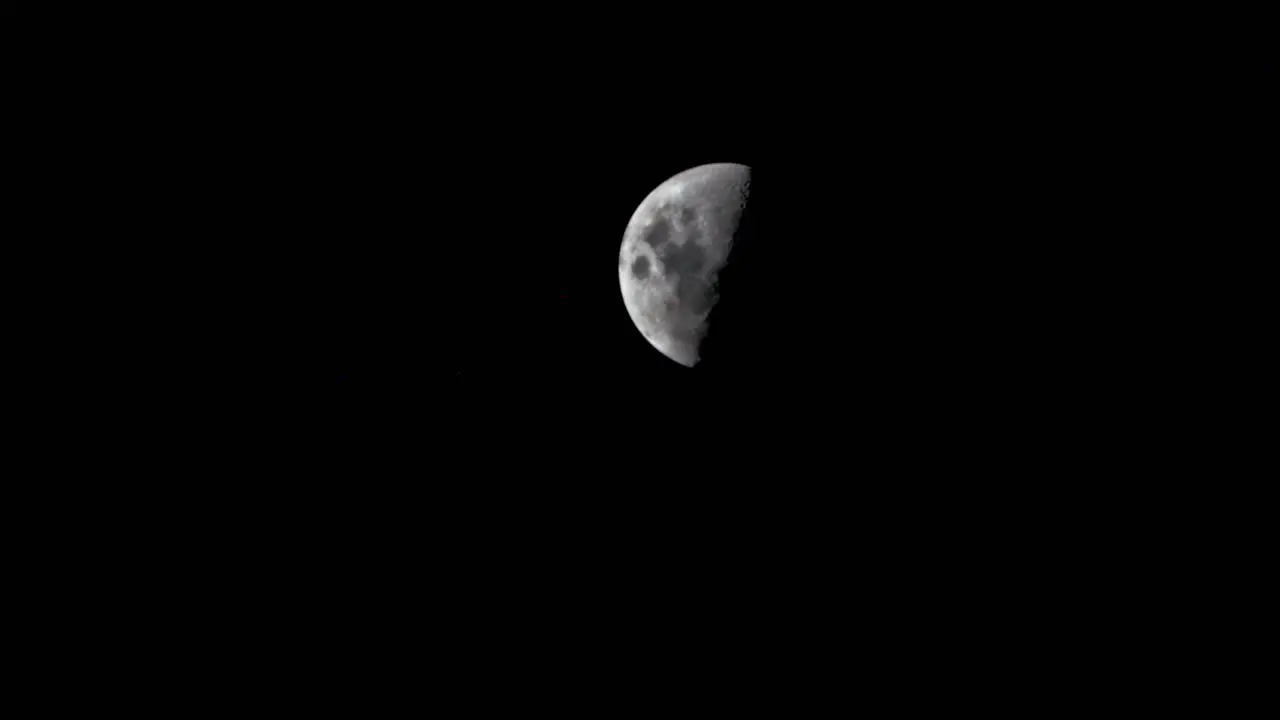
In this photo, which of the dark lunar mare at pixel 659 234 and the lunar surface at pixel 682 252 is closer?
the lunar surface at pixel 682 252

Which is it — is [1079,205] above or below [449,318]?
above

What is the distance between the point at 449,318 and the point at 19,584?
9.12ft

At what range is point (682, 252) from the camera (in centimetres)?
291

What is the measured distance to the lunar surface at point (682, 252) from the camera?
2.84 meters

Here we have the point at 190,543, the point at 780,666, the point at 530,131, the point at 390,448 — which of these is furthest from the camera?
the point at 530,131

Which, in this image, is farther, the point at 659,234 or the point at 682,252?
the point at 659,234

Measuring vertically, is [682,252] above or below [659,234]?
below

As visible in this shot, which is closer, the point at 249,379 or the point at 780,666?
the point at 780,666

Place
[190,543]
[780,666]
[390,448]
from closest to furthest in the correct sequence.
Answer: [780,666] < [190,543] < [390,448]

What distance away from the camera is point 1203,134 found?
385 cm

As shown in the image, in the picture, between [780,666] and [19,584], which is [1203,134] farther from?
[19,584]

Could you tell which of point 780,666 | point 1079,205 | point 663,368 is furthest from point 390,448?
point 1079,205

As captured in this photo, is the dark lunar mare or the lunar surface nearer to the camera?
the lunar surface

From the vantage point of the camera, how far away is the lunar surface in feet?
9.33
